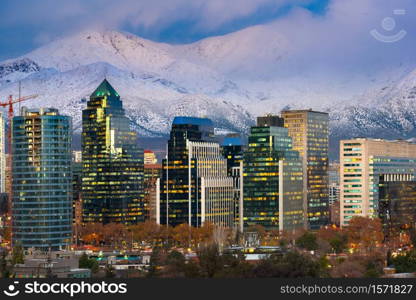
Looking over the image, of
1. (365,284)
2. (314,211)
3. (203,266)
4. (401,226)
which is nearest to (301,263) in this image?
(203,266)

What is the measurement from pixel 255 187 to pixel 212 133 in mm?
8259

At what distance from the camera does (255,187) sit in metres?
121

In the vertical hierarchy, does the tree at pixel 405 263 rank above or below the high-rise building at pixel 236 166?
below

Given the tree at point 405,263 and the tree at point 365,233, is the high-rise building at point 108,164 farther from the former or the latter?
the tree at point 405,263

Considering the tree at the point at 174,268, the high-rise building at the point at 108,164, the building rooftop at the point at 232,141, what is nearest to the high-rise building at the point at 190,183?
the high-rise building at the point at 108,164

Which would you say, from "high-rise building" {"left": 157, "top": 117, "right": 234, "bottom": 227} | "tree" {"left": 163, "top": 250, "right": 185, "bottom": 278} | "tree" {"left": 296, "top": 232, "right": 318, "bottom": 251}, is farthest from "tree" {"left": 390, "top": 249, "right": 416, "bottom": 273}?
"high-rise building" {"left": 157, "top": 117, "right": 234, "bottom": 227}

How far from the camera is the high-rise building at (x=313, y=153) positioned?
12600 centimetres

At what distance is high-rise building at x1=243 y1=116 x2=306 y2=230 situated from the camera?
4685 inches

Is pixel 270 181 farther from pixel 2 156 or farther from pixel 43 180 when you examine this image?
pixel 2 156

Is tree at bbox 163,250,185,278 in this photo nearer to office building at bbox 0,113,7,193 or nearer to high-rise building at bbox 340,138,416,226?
high-rise building at bbox 340,138,416,226

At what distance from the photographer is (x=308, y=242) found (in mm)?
98750

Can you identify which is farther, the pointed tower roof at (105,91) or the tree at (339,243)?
the pointed tower roof at (105,91)

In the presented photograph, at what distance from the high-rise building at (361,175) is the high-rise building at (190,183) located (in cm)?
1141

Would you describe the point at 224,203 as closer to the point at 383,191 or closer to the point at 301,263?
the point at 383,191
